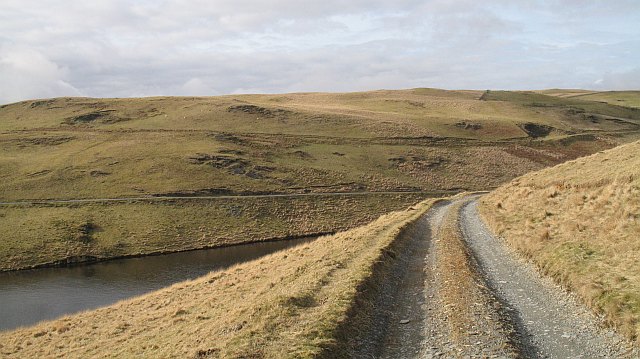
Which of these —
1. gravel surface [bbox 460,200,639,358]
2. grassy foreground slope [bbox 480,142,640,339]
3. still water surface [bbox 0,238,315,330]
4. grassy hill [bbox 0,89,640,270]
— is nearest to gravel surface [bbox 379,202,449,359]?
gravel surface [bbox 460,200,639,358]

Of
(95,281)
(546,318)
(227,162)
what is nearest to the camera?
(546,318)

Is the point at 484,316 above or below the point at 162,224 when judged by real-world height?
above

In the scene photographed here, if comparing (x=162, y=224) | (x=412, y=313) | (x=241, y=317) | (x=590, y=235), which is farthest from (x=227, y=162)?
(x=412, y=313)

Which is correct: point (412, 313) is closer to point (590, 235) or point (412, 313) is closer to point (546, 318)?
point (546, 318)

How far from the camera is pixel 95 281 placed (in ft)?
146

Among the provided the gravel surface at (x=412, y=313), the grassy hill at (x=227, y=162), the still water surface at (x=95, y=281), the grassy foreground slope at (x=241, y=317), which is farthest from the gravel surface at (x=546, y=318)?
the grassy hill at (x=227, y=162)

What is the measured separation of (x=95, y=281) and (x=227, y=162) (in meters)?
41.1

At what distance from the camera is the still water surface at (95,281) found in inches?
1458

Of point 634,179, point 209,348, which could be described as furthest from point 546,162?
point 209,348

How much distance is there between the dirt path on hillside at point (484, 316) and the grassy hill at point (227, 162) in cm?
4086

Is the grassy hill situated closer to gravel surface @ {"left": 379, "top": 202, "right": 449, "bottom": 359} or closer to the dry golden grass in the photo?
the dry golden grass

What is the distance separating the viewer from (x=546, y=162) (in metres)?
100

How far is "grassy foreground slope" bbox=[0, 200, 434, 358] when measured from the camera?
1359 centimetres

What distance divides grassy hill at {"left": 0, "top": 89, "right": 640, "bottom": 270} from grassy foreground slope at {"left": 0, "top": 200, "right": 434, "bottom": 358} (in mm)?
25699
